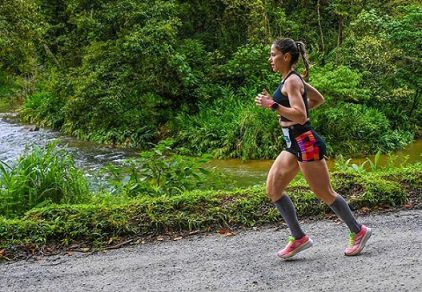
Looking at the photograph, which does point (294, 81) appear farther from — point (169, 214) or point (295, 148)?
point (169, 214)

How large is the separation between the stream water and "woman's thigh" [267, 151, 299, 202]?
28.0 ft

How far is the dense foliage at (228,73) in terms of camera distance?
60.1ft

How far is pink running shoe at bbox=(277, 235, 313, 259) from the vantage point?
4.67 metres

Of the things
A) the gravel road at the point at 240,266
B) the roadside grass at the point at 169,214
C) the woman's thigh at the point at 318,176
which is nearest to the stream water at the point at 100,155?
the roadside grass at the point at 169,214

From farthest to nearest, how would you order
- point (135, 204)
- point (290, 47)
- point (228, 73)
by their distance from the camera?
point (228, 73), point (135, 204), point (290, 47)

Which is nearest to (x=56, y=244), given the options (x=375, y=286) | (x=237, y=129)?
(x=375, y=286)

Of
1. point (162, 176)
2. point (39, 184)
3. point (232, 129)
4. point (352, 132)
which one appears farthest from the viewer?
point (232, 129)

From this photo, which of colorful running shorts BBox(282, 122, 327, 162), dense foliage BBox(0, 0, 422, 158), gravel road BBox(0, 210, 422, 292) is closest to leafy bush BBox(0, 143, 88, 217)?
gravel road BBox(0, 210, 422, 292)

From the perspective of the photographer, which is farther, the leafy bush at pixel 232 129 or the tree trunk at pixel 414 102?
the tree trunk at pixel 414 102

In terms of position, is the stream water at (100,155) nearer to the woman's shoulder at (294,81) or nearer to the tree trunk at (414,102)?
the tree trunk at (414,102)

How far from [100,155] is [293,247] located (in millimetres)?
14753

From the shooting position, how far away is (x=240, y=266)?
182 inches

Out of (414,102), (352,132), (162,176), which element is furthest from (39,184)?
(414,102)

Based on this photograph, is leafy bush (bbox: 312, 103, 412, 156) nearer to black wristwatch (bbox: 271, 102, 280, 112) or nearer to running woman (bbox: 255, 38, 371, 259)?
running woman (bbox: 255, 38, 371, 259)
